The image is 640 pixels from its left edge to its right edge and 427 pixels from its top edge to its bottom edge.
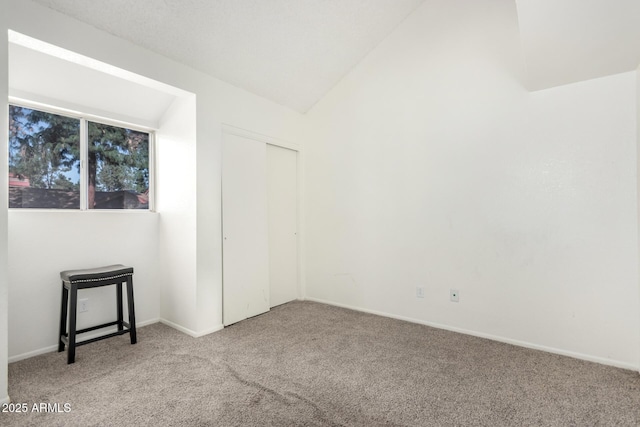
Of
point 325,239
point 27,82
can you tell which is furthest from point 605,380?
point 27,82

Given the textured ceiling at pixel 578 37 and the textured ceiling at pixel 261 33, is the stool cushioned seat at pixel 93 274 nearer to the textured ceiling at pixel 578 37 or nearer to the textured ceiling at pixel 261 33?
the textured ceiling at pixel 261 33

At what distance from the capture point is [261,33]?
9.13 ft

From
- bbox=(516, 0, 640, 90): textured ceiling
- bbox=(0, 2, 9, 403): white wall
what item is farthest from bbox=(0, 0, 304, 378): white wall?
bbox=(516, 0, 640, 90): textured ceiling

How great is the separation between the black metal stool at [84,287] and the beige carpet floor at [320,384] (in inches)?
5.5

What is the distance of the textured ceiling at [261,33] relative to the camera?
89.8 inches

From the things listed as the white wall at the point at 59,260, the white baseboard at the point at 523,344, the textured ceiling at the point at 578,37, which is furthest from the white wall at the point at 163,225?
the textured ceiling at the point at 578,37

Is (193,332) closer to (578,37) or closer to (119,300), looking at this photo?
(119,300)

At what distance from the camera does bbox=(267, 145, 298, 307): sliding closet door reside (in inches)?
147

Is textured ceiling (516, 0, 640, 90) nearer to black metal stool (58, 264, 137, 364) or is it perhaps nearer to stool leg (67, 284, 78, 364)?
black metal stool (58, 264, 137, 364)

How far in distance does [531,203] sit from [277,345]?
245cm

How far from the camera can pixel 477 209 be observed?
9.14 ft

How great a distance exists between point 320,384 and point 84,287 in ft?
6.48

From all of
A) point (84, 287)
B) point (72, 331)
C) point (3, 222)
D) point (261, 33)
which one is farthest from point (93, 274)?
point (261, 33)

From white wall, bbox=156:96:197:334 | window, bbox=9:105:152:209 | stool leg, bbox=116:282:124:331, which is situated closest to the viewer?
window, bbox=9:105:152:209
